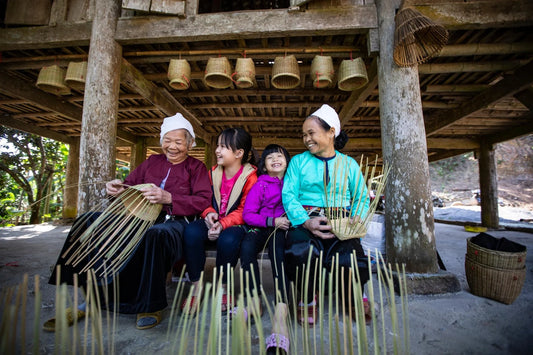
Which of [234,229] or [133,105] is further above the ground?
[133,105]

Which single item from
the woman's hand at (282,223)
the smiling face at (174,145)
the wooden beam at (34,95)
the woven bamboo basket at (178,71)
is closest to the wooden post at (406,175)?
the woman's hand at (282,223)

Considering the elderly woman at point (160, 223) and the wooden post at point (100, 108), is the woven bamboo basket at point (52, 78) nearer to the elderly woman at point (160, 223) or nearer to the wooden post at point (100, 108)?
the wooden post at point (100, 108)

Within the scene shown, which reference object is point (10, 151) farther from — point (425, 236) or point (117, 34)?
point (425, 236)

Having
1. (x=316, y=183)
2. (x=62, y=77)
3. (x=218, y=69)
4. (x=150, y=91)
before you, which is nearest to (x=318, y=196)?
(x=316, y=183)

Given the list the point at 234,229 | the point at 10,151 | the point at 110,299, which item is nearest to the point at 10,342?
the point at 110,299

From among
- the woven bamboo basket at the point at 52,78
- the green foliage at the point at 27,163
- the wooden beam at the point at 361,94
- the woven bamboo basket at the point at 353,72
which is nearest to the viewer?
the woven bamboo basket at the point at 353,72

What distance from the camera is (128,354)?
1207 mm

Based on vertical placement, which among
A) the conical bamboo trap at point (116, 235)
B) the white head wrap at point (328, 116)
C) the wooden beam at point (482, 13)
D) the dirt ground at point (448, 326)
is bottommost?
the dirt ground at point (448, 326)

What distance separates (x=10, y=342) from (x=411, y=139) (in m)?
2.48

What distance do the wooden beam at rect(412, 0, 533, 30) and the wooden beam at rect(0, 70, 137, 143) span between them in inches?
203

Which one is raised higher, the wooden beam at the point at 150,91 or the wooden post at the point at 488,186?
the wooden beam at the point at 150,91

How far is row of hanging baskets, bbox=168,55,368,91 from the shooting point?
2.72m

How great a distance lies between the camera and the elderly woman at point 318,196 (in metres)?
1.56

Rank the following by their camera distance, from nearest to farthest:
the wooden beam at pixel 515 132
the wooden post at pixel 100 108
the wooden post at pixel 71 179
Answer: the wooden post at pixel 100 108, the wooden beam at pixel 515 132, the wooden post at pixel 71 179
